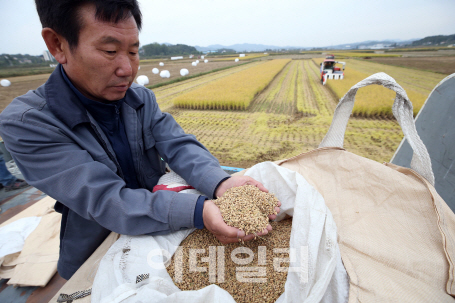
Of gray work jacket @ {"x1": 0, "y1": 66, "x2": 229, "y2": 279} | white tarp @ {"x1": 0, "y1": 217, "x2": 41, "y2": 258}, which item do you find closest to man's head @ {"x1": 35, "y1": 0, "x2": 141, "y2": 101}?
gray work jacket @ {"x1": 0, "y1": 66, "x2": 229, "y2": 279}

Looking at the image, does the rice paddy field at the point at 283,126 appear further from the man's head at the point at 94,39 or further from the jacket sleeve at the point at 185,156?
the man's head at the point at 94,39

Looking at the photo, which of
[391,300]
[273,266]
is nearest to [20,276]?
[273,266]

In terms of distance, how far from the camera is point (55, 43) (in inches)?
31.0

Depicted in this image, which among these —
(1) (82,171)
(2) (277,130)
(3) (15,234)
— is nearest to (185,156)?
(1) (82,171)

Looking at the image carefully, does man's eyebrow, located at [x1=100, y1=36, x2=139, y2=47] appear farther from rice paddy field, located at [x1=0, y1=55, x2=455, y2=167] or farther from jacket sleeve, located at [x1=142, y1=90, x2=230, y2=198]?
rice paddy field, located at [x1=0, y1=55, x2=455, y2=167]

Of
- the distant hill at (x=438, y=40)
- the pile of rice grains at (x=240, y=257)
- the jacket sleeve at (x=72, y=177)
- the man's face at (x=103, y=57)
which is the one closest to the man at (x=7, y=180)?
the jacket sleeve at (x=72, y=177)

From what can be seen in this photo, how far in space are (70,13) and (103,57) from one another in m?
0.15

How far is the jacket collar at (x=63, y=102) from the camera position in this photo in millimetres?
845

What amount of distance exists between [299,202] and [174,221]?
1.97 ft

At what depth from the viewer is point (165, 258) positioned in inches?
37.2

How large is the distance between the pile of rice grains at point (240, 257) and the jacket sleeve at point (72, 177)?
0.80 feet

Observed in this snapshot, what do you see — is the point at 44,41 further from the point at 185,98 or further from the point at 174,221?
the point at 185,98

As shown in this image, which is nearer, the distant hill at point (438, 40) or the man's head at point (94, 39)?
the man's head at point (94, 39)

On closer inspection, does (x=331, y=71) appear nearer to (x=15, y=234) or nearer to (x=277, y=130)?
(x=277, y=130)
